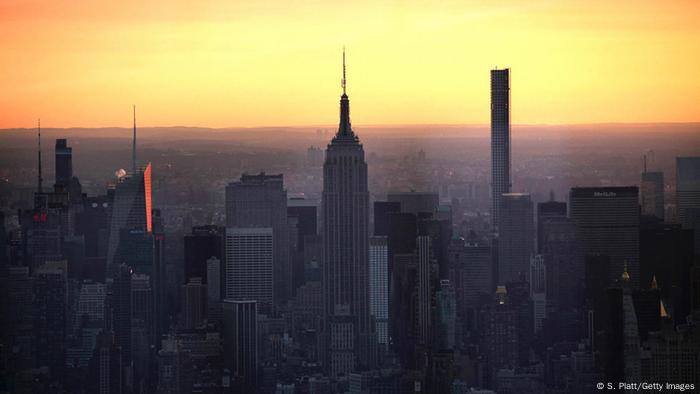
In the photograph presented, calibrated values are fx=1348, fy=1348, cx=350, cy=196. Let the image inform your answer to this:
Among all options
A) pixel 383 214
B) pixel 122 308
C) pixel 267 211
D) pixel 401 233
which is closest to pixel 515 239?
pixel 401 233

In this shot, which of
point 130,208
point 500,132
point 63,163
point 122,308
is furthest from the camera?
point 122,308

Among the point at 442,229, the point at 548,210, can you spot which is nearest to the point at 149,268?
the point at 442,229

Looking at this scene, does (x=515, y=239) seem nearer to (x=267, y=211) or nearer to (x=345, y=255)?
(x=345, y=255)

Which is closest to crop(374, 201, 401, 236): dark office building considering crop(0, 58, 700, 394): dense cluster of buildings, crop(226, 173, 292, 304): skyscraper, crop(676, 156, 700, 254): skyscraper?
crop(0, 58, 700, 394): dense cluster of buildings

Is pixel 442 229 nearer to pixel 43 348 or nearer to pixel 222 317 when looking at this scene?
pixel 222 317

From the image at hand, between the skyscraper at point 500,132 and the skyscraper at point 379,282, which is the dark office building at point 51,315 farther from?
the skyscraper at point 500,132

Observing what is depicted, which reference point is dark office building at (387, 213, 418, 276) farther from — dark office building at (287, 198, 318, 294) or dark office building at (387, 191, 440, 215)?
dark office building at (287, 198, 318, 294)

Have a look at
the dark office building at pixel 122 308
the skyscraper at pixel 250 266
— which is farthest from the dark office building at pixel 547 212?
the dark office building at pixel 122 308
